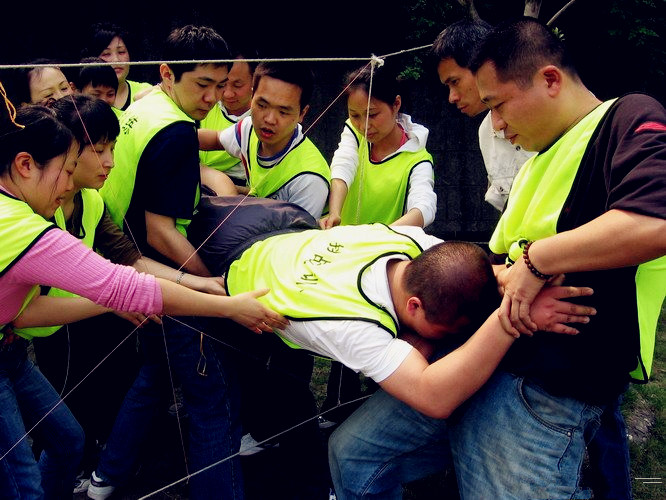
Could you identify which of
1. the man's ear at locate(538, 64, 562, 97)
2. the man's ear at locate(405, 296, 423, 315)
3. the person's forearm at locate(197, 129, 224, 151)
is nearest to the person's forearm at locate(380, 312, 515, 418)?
the man's ear at locate(405, 296, 423, 315)

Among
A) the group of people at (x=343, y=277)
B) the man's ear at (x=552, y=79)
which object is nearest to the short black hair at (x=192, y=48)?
the group of people at (x=343, y=277)

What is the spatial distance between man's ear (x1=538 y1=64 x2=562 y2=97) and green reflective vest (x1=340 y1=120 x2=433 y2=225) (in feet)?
4.92

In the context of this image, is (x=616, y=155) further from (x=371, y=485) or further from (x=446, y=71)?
(x=446, y=71)

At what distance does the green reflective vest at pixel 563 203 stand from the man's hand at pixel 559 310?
15 cm

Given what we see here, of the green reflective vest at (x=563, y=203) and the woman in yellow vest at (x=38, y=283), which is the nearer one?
the green reflective vest at (x=563, y=203)

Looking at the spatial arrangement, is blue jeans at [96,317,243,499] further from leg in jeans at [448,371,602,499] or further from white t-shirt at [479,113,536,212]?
white t-shirt at [479,113,536,212]

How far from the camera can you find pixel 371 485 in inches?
Result: 92.0

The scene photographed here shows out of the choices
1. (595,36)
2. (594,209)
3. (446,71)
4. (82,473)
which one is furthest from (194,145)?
(595,36)

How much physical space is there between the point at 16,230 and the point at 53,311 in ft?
1.46

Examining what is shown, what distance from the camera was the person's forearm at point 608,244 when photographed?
1568 mm

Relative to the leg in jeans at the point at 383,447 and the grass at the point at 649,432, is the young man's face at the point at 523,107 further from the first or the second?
the grass at the point at 649,432

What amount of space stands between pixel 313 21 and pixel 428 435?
5.32m

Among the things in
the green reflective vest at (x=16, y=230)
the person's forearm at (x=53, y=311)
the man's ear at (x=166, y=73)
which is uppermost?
the man's ear at (x=166, y=73)

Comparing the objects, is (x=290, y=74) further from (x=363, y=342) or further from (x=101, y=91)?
(x=363, y=342)
